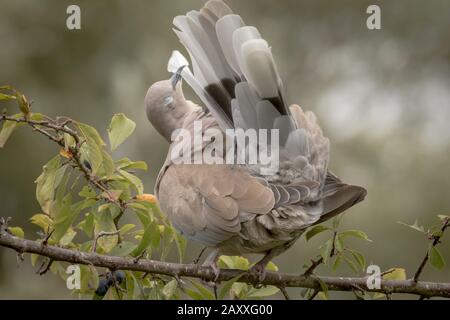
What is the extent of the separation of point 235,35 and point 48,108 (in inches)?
179

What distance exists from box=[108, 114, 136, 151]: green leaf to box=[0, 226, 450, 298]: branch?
0.50 meters

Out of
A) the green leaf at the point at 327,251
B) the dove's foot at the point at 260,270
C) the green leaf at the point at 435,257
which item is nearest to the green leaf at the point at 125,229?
the dove's foot at the point at 260,270

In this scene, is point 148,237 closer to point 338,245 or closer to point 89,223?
point 89,223

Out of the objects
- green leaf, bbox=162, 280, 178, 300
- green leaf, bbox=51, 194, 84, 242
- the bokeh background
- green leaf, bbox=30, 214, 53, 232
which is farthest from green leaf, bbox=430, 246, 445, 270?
the bokeh background

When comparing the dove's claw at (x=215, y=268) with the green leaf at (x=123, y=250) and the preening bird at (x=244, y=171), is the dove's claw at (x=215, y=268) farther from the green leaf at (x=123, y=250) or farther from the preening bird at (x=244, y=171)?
the green leaf at (x=123, y=250)

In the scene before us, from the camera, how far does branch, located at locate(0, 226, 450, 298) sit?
3.04 meters

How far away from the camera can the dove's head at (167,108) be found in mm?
3918

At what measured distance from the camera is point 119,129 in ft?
11.3

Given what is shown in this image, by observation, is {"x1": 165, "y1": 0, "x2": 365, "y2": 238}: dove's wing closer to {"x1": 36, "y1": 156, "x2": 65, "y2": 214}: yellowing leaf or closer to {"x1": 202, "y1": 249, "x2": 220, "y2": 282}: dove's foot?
{"x1": 202, "y1": 249, "x2": 220, "y2": 282}: dove's foot

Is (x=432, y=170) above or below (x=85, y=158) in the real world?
below

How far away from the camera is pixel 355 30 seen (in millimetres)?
8258

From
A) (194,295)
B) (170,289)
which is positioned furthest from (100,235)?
(194,295)
